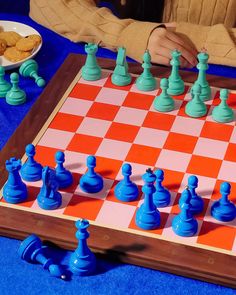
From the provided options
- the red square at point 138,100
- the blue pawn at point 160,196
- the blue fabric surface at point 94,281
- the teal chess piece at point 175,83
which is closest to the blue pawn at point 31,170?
the blue fabric surface at point 94,281

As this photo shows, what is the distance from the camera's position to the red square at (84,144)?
1.75 metres

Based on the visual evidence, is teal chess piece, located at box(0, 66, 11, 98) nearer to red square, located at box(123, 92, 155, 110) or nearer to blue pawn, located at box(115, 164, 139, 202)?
red square, located at box(123, 92, 155, 110)

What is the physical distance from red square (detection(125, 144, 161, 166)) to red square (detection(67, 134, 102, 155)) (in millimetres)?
96

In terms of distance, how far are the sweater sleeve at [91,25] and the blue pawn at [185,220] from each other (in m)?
0.82

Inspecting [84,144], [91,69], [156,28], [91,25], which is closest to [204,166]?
[84,144]

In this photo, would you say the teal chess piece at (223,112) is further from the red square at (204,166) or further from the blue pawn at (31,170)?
the blue pawn at (31,170)

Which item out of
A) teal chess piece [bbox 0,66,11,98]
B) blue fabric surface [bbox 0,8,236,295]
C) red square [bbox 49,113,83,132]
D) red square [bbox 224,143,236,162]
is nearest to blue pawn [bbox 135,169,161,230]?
blue fabric surface [bbox 0,8,236,295]

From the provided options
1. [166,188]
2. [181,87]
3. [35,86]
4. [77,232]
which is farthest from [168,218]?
[35,86]

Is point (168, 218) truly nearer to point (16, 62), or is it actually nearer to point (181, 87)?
point (181, 87)

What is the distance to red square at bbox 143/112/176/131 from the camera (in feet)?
6.07

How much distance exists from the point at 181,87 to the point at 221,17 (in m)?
0.59

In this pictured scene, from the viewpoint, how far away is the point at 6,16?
250 centimetres

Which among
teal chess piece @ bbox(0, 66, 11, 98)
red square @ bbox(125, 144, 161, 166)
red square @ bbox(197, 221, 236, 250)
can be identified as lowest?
teal chess piece @ bbox(0, 66, 11, 98)

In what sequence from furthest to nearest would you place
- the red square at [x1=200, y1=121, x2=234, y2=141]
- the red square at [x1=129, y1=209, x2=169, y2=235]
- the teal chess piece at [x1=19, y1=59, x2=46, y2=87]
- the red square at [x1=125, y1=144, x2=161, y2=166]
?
the teal chess piece at [x1=19, y1=59, x2=46, y2=87]
the red square at [x1=200, y1=121, x2=234, y2=141]
the red square at [x1=125, y1=144, x2=161, y2=166]
the red square at [x1=129, y1=209, x2=169, y2=235]
